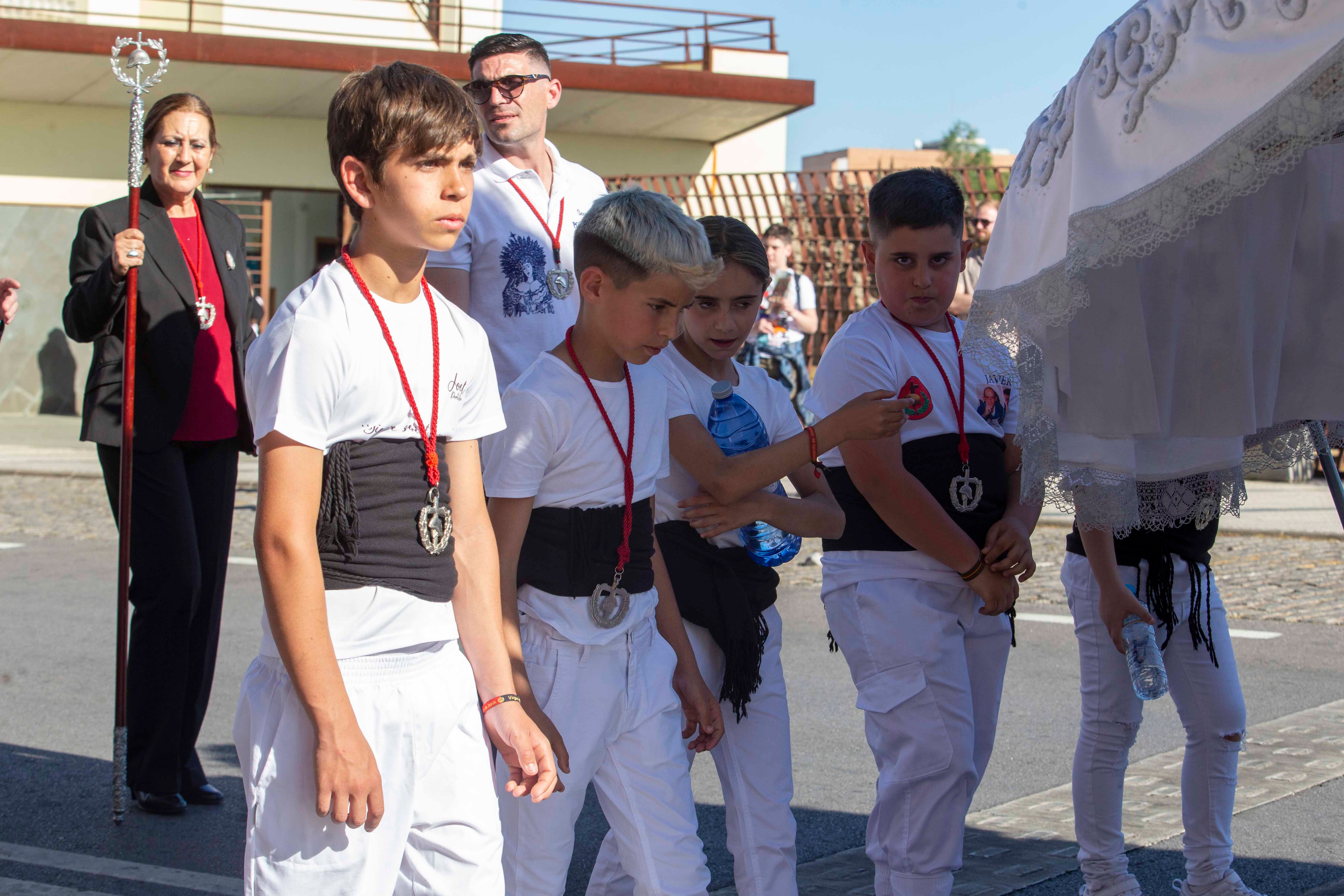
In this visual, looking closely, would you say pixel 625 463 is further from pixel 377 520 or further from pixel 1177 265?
pixel 1177 265

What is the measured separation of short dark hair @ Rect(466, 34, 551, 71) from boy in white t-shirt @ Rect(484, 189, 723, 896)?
34.8 inches

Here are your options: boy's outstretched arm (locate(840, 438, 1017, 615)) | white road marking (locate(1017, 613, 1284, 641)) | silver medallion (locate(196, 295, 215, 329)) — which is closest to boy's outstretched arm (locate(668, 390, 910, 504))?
boy's outstretched arm (locate(840, 438, 1017, 615))

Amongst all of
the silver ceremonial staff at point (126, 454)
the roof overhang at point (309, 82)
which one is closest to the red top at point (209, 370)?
the silver ceremonial staff at point (126, 454)

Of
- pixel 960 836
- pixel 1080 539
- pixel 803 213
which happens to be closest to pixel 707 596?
pixel 960 836

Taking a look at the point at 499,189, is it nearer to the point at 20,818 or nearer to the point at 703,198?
the point at 20,818

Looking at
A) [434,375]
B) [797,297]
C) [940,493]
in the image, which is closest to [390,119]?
[434,375]

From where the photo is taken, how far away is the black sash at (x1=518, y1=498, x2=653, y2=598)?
9.51ft

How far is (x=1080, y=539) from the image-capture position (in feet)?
12.1

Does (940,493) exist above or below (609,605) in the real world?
above

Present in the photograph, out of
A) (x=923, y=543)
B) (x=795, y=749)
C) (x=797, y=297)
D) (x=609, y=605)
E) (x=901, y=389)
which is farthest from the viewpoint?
(x=797, y=297)

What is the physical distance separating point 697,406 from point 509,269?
68 cm

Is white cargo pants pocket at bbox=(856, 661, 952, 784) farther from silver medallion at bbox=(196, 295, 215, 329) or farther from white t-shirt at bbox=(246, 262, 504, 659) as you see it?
silver medallion at bbox=(196, 295, 215, 329)

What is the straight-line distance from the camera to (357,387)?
2301 millimetres

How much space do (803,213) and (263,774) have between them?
15383 mm
